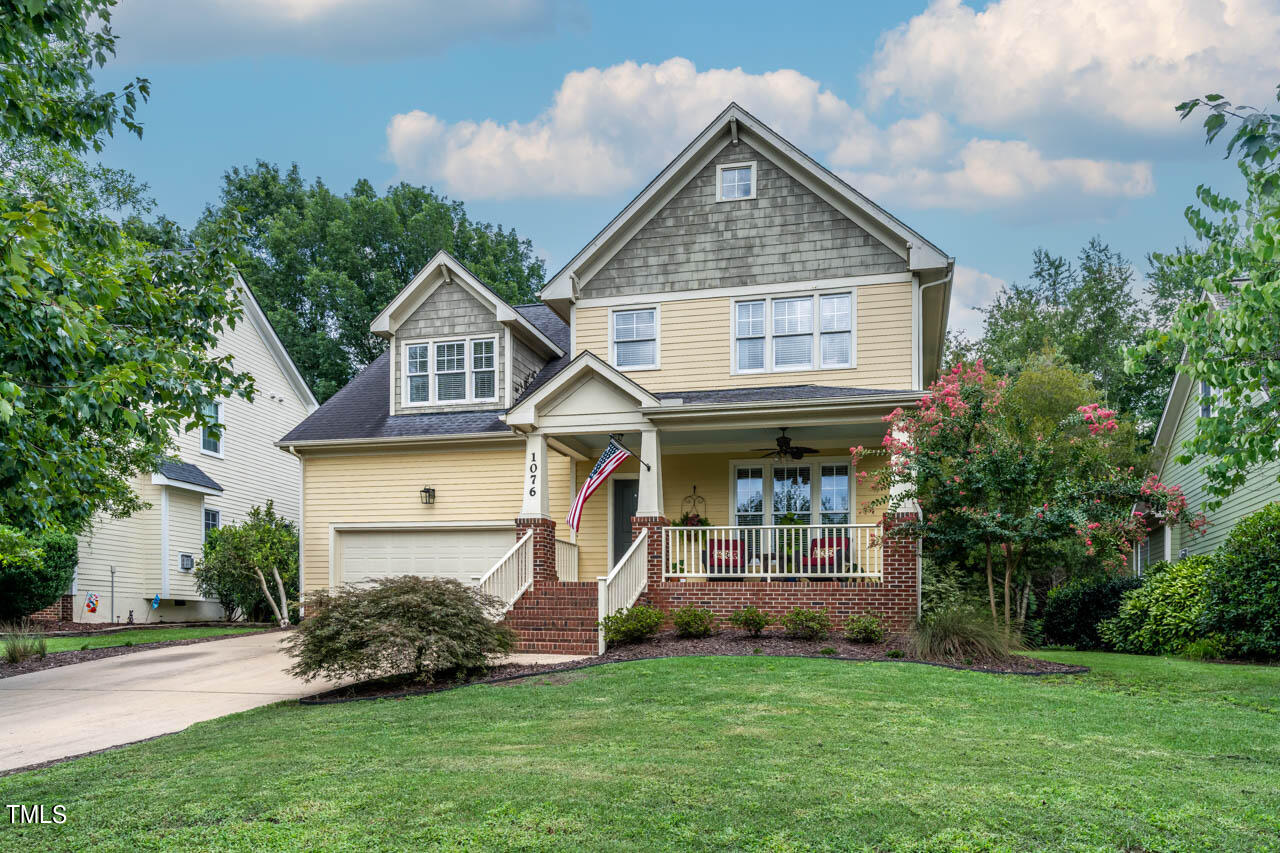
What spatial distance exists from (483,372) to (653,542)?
17.9 feet

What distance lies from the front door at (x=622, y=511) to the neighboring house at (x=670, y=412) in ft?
0.17

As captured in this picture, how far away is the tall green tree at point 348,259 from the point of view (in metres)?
37.2

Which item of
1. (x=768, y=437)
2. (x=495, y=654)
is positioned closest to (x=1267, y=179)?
(x=495, y=654)

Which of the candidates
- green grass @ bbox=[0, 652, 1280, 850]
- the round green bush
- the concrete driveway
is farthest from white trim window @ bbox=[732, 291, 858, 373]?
the round green bush

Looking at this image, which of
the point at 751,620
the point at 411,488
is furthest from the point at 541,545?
the point at 751,620

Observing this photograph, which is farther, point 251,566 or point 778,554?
point 251,566

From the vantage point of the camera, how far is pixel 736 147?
17.6 metres

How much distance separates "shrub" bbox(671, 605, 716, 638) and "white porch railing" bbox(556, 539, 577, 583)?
348 centimetres

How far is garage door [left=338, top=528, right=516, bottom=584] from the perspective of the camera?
1838cm

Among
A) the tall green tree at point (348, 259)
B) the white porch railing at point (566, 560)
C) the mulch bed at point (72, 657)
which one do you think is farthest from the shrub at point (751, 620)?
the tall green tree at point (348, 259)

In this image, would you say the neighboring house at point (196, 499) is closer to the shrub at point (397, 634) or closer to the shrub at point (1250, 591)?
the shrub at point (397, 634)

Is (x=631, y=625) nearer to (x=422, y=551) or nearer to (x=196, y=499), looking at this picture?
(x=422, y=551)

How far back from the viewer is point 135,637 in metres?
18.0

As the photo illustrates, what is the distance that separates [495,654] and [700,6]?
592 inches
